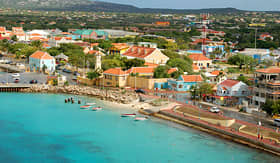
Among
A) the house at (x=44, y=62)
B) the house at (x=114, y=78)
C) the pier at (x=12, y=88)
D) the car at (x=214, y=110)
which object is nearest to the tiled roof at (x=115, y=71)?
the house at (x=114, y=78)

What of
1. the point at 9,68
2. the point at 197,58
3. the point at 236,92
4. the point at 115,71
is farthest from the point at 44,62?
the point at 236,92

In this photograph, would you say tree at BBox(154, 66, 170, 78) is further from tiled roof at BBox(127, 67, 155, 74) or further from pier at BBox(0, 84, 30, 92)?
pier at BBox(0, 84, 30, 92)

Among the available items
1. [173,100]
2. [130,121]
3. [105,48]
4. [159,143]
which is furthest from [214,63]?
[159,143]

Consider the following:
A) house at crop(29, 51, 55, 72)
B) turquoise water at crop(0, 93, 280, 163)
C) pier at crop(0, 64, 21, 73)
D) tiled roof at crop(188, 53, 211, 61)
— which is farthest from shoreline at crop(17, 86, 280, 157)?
tiled roof at crop(188, 53, 211, 61)

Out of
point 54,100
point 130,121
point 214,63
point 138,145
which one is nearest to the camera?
point 138,145

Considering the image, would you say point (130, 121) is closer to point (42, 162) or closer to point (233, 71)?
point (42, 162)

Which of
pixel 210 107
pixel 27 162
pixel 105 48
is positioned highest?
pixel 105 48

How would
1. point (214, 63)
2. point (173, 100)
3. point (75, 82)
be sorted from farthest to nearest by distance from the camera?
point (214, 63)
point (75, 82)
point (173, 100)
